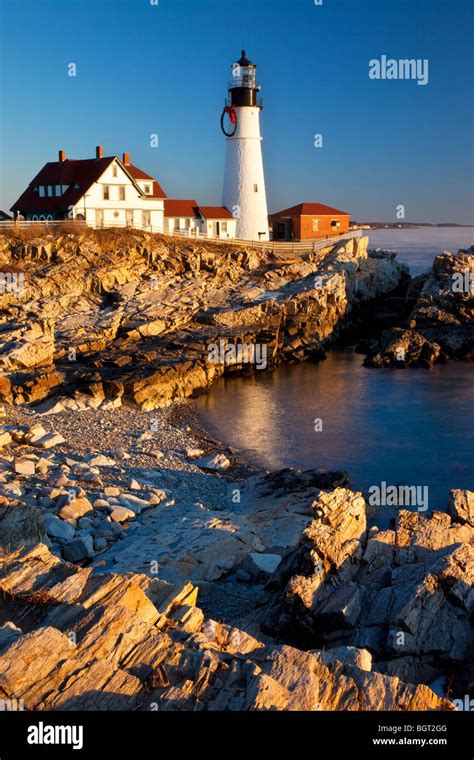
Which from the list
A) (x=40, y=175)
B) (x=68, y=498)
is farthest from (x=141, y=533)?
(x=40, y=175)

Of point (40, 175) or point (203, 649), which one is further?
point (40, 175)

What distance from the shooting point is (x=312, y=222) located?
51188 millimetres

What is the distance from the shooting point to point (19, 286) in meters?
35.6

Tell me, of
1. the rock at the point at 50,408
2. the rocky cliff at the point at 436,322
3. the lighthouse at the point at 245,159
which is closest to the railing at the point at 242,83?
the lighthouse at the point at 245,159

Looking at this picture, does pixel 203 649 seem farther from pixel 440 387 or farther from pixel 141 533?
pixel 440 387

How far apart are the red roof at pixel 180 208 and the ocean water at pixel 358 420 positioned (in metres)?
17.1

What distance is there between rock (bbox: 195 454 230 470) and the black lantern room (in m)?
32.9

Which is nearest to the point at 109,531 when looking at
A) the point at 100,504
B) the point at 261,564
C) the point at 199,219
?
the point at 100,504

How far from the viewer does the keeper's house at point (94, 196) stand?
42688 mm

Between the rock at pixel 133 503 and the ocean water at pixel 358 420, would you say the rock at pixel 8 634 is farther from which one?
the ocean water at pixel 358 420

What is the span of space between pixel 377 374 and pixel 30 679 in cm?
2773

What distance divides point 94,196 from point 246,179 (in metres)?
10.7

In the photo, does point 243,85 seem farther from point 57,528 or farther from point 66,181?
point 57,528

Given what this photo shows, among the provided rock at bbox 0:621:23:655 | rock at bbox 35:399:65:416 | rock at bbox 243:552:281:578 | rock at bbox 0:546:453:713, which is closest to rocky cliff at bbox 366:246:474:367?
rock at bbox 35:399:65:416
